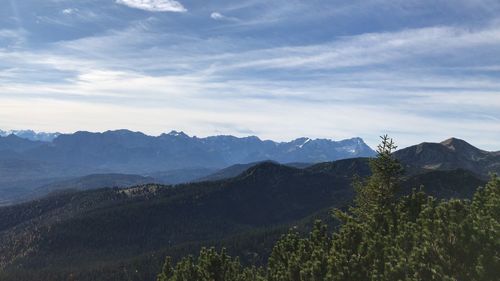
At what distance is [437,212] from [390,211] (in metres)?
11.0

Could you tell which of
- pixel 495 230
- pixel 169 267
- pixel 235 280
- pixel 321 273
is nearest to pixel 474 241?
pixel 495 230

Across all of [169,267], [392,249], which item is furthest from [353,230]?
[169,267]

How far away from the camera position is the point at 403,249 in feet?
107

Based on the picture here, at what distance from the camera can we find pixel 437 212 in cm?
2994

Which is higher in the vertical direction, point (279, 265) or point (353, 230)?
point (353, 230)

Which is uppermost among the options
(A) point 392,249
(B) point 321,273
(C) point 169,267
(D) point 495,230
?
(D) point 495,230

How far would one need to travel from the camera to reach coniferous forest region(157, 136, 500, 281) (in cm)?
2672

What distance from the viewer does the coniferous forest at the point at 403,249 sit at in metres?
26.7

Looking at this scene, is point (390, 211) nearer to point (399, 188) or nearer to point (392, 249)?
point (392, 249)

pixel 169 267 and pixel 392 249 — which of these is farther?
pixel 169 267

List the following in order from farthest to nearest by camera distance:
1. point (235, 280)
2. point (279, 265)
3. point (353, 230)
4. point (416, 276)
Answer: point (235, 280) < point (279, 265) < point (353, 230) < point (416, 276)

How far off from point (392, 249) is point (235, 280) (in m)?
20.2

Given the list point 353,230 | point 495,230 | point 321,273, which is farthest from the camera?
point 353,230

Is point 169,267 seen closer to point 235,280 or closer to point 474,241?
point 235,280
